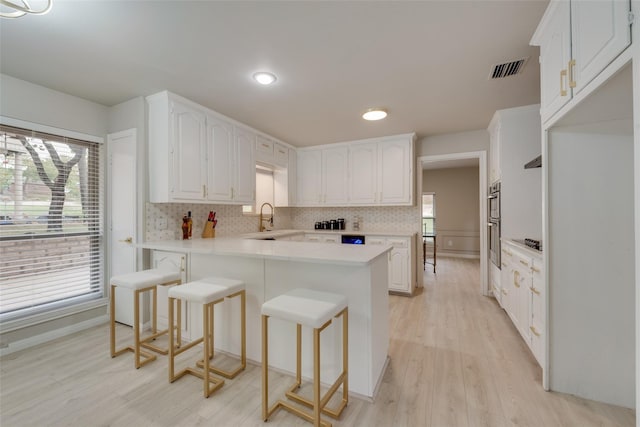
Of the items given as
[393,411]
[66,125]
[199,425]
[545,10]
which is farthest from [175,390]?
[545,10]

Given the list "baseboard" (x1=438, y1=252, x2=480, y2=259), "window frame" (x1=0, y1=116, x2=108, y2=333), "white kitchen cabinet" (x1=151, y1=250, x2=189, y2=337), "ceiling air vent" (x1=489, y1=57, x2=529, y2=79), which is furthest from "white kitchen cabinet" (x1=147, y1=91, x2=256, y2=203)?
"baseboard" (x1=438, y1=252, x2=480, y2=259)

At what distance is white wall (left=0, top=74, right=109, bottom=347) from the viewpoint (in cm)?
236

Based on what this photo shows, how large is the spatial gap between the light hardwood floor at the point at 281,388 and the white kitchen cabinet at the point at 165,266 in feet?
1.44

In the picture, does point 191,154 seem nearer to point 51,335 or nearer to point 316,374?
point 51,335

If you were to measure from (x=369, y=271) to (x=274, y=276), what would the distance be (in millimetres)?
759

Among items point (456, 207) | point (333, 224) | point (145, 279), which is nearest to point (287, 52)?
point (145, 279)

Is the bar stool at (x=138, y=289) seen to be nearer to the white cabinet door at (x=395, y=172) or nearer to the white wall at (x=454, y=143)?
the white cabinet door at (x=395, y=172)

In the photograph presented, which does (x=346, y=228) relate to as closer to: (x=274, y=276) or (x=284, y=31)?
(x=274, y=276)

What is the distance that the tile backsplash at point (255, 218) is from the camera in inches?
117

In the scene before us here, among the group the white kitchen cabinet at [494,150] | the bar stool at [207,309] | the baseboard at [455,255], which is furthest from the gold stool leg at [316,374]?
the baseboard at [455,255]

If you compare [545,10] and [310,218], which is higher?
[545,10]

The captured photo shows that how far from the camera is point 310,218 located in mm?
5371

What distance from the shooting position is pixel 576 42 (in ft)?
4.51

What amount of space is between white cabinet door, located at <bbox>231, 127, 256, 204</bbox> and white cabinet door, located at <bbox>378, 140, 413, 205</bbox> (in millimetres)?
1972
